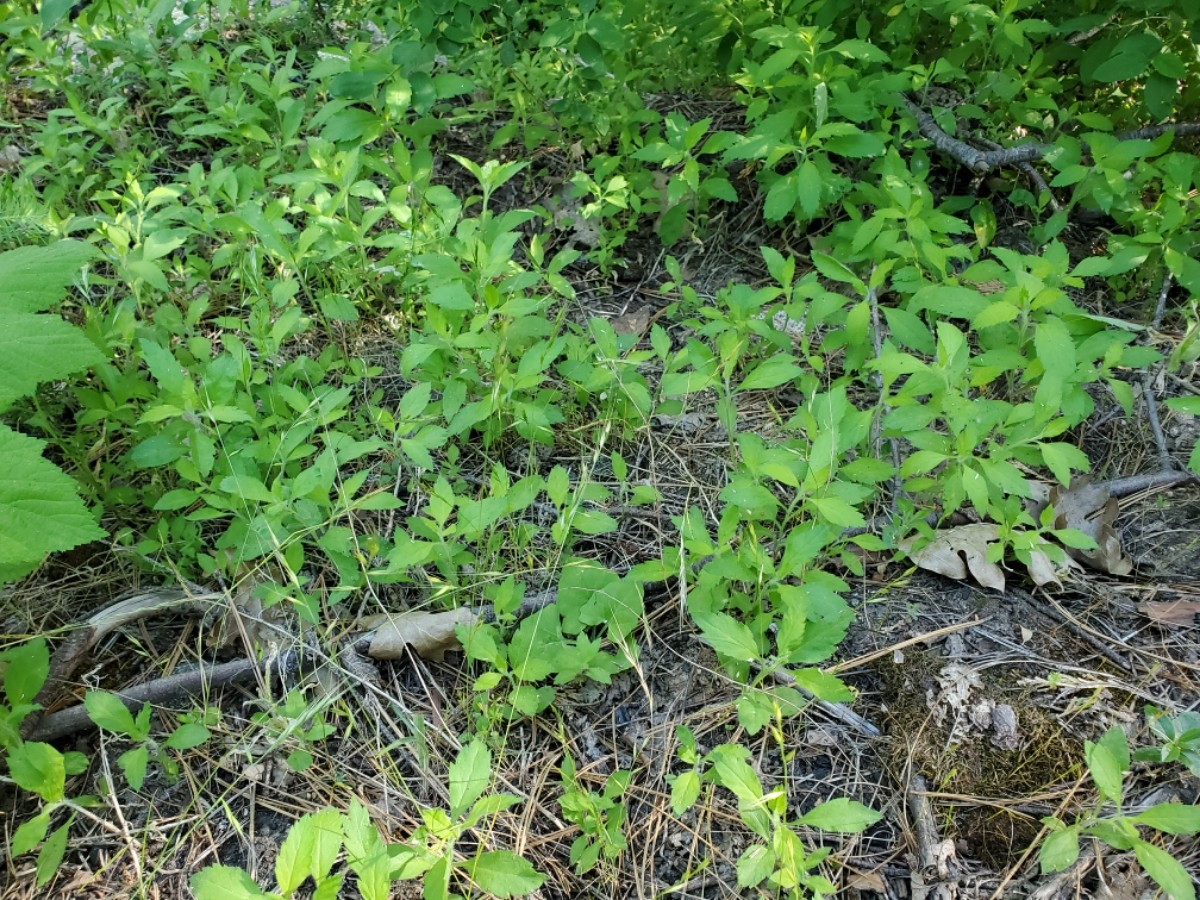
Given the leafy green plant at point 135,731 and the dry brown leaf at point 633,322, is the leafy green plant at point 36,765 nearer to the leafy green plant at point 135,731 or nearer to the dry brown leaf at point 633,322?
the leafy green plant at point 135,731

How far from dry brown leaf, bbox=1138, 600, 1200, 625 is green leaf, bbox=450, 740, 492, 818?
1451 mm

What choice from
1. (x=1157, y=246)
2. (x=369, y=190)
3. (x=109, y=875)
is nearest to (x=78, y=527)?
(x=109, y=875)

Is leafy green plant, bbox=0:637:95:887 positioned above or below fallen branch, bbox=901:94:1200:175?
below

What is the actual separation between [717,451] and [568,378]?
0.45 metres

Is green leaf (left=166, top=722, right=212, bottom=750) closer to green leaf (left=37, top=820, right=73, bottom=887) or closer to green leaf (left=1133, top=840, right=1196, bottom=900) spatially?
green leaf (left=37, top=820, right=73, bottom=887)

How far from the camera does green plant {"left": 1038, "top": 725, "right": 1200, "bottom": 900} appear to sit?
4.15ft

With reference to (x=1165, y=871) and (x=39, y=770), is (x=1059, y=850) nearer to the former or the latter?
(x=1165, y=871)

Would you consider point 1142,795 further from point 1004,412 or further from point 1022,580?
point 1004,412

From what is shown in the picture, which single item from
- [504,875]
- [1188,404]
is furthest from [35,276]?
[1188,404]

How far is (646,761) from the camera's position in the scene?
1.62 m

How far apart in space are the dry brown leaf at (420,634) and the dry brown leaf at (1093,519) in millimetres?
1427

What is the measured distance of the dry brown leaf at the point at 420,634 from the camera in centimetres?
176

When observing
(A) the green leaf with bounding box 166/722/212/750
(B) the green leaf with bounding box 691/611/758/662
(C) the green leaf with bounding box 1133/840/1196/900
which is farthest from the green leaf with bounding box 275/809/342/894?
(C) the green leaf with bounding box 1133/840/1196/900

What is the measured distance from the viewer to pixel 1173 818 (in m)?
1.30
